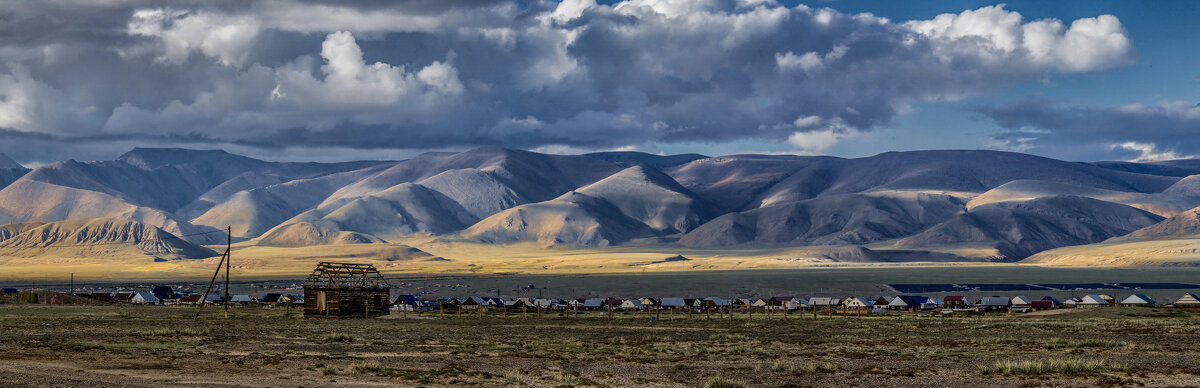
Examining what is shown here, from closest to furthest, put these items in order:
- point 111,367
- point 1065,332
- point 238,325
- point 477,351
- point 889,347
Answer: point 111,367 → point 477,351 → point 889,347 → point 1065,332 → point 238,325

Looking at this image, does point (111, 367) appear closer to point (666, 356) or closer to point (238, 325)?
point (666, 356)

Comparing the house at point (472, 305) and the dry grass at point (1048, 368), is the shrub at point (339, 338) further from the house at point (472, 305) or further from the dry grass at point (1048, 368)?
the house at point (472, 305)

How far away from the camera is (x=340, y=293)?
7538 centimetres

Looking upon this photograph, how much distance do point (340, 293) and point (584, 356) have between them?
3850 centimetres

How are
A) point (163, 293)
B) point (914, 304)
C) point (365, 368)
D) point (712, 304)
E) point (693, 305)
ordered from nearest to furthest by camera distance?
point (365, 368), point (914, 304), point (693, 305), point (712, 304), point (163, 293)

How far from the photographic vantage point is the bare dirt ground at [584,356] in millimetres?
31094

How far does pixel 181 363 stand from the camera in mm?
34469

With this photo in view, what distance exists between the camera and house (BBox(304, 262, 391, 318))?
7550 centimetres

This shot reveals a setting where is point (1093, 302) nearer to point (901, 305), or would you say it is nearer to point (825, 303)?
point (901, 305)

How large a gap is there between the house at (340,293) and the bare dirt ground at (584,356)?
522 inches

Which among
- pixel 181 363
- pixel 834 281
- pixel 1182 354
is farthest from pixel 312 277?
pixel 834 281

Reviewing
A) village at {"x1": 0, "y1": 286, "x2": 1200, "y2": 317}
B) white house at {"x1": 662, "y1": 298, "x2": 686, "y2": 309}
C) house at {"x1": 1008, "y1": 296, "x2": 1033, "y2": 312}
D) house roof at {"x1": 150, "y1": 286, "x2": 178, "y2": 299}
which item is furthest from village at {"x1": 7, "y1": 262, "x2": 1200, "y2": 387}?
house roof at {"x1": 150, "y1": 286, "x2": 178, "y2": 299}

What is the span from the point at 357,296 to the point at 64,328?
26260 millimetres

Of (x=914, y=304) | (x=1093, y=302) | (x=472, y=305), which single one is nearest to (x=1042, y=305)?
(x=1093, y=302)
